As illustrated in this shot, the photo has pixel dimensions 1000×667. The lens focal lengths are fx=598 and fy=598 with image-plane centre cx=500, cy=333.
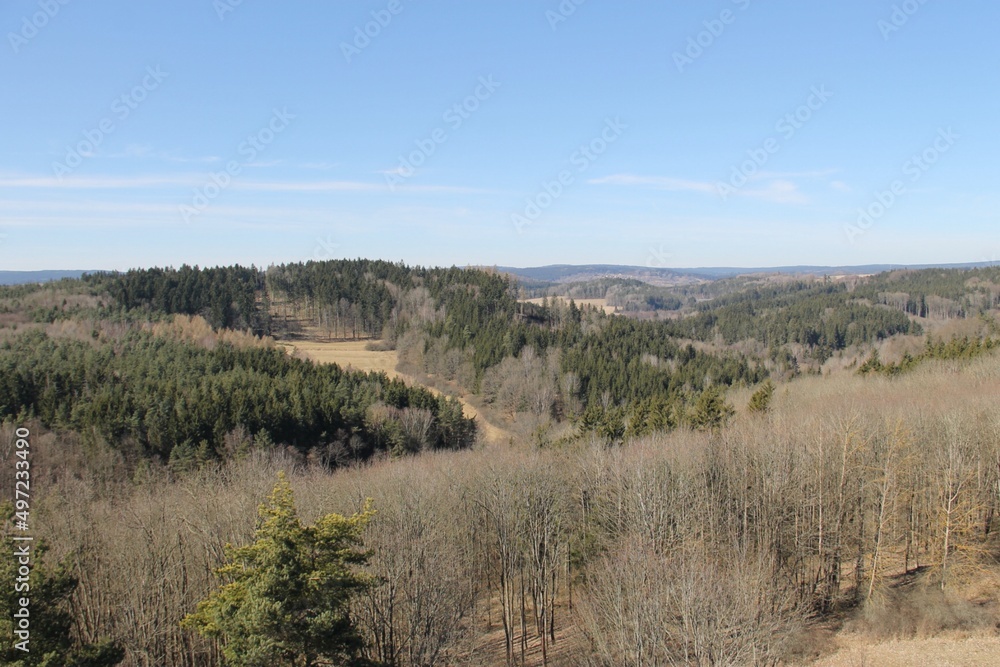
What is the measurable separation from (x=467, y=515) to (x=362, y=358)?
69046 millimetres

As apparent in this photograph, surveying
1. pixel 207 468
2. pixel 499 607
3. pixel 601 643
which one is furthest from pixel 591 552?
pixel 207 468

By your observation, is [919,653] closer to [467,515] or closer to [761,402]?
[467,515]

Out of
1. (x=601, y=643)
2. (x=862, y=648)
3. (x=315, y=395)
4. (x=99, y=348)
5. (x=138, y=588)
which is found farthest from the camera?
(x=99, y=348)

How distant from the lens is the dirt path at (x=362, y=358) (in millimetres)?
77625

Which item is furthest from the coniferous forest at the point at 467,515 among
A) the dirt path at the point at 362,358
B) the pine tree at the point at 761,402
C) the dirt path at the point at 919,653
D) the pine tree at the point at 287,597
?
the dirt path at the point at 362,358

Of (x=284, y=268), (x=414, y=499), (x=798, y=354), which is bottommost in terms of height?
(x=798, y=354)

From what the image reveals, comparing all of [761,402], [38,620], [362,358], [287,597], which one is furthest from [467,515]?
[362,358]

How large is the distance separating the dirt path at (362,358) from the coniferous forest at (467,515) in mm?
2404

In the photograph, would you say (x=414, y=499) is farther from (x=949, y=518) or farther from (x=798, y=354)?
(x=798, y=354)

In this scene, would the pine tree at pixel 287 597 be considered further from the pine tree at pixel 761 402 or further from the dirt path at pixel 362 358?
the dirt path at pixel 362 358

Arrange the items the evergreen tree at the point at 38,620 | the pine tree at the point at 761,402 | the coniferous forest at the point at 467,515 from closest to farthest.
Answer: the evergreen tree at the point at 38,620 → the coniferous forest at the point at 467,515 → the pine tree at the point at 761,402

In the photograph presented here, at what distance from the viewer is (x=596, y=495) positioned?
31.5m

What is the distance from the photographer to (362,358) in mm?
96250

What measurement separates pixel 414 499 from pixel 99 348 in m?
58.7
